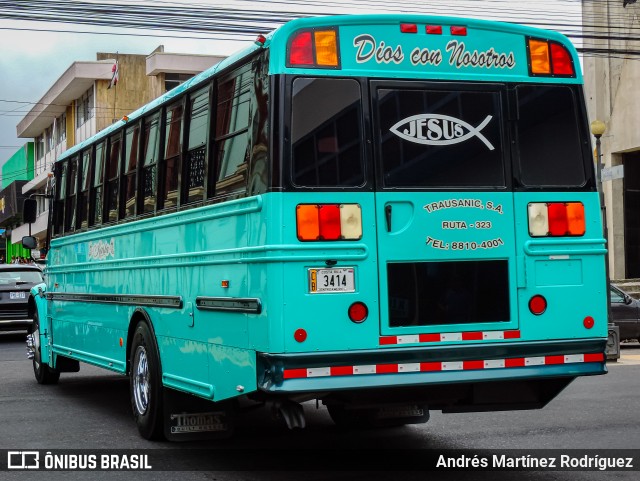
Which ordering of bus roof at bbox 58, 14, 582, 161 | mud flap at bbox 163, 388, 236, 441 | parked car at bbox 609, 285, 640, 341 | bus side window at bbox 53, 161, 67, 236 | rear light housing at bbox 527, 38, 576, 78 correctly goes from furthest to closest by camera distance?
parked car at bbox 609, 285, 640, 341 < bus side window at bbox 53, 161, 67, 236 < mud flap at bbox 163, 388, 236, 441 < rear light housing at bbox 527, 38, 576, 78 < bus roof at bbox 58, 14, 582, 161

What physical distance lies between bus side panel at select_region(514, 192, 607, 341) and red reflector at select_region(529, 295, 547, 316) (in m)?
0.02

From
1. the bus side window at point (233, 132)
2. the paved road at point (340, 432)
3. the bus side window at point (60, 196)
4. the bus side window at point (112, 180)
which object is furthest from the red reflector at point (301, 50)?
the bus side window at point (60, 196)

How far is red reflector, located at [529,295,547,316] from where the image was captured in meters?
7.35

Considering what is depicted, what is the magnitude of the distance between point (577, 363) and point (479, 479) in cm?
106

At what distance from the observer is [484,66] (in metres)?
7.52

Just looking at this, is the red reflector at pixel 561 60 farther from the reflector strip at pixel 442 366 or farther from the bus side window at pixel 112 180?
the bus side window at pixel 112 180

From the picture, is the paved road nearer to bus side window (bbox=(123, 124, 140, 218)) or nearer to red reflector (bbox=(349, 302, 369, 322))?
red reflector (bbox=(349, 302, 369, 322))

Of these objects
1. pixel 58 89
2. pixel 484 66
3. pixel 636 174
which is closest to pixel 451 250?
pixel 484 66

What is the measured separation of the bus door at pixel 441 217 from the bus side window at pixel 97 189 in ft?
16.2

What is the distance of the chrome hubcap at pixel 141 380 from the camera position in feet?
30.3

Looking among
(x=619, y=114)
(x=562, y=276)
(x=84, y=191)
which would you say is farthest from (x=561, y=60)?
(x=619, y=114)

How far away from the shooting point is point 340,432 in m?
9.83

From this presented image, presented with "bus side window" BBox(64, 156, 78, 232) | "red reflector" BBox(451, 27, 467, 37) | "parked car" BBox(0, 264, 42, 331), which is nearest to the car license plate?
"red reflector" BBox(451, 27, 467, 37)

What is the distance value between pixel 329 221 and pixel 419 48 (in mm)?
1397
